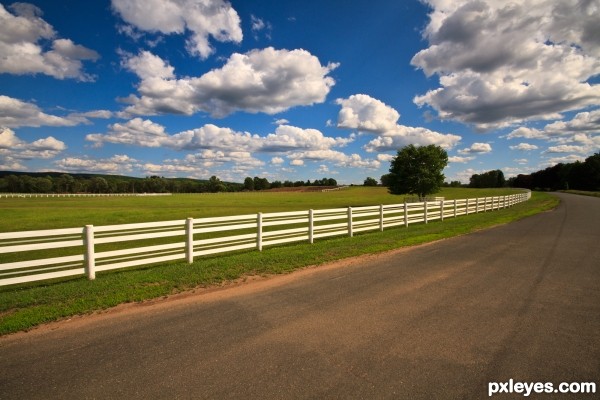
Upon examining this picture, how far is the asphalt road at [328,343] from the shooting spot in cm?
332

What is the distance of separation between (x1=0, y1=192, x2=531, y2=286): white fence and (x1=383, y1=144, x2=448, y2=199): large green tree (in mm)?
13024

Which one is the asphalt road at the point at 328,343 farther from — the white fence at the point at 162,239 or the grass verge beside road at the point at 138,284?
the white fence at the point at 162,239

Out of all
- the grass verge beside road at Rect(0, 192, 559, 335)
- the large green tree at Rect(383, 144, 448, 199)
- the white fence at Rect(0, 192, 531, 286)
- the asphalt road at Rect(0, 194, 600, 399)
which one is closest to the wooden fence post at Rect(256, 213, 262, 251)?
the white fence at Rect(0, 192, 531, 286)

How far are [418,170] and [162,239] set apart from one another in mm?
34520

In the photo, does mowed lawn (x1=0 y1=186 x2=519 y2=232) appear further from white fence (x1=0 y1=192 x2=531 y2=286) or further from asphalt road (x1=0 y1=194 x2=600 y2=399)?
asphalt road (x1=0 y1=194 x2=600 y2=399)

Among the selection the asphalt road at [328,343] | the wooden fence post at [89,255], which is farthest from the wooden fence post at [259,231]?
the wooden fence post at [89,255]

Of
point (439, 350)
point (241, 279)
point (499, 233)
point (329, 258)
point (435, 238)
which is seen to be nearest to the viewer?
point (439, 350)

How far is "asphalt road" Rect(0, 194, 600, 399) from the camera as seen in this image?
3.32 metres

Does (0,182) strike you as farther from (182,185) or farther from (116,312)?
(116,312)

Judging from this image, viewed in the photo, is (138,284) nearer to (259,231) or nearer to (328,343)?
(259,231)

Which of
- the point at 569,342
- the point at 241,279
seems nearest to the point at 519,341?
the point at 569,342

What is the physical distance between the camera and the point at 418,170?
4178 centimetres

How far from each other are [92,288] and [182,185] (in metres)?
161

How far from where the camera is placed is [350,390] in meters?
3.21
